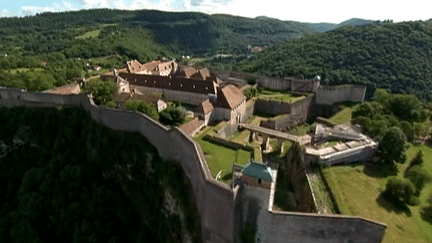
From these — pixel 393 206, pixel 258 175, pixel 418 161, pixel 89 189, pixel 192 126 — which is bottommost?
pixel 89 189

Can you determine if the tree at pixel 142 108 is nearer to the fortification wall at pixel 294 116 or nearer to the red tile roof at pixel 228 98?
the red tile roof at pixel 228 98

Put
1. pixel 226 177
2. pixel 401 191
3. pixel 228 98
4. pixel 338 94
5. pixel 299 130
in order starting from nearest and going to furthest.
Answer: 1. pixel 401 191
2. pixel 226 177
3. pixel 228 98
4. pixel 299 130
5. pixel 338 94

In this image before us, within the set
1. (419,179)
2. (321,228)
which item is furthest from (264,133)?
(321,228)

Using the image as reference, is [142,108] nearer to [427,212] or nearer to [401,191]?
[401,191]

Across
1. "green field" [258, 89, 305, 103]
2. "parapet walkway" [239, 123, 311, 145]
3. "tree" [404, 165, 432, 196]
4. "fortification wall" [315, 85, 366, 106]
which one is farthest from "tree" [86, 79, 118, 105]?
"tree" [404, 165, 432, 196]

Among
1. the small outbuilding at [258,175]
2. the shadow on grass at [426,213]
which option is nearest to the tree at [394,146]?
the shadow on grass at [426,213]

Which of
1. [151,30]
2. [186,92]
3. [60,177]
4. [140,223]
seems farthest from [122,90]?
[151,30]
